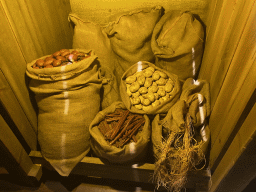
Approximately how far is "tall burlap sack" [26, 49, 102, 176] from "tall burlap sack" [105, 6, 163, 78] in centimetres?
37

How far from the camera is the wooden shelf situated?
1544mm

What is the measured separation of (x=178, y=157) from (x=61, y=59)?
3.81 feet

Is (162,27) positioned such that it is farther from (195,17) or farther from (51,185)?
(51,185)

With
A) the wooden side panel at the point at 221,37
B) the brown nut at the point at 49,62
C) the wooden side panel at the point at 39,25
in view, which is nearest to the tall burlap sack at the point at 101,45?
the wooden side panel at the point at 39,25

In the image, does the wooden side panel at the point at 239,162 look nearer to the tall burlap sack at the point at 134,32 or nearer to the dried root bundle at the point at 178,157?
the dried root bundle at the point at 178,157

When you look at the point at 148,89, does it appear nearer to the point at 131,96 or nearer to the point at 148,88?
the point at 148,88

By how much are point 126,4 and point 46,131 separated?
1.42 m

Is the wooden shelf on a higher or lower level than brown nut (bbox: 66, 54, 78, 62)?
lower

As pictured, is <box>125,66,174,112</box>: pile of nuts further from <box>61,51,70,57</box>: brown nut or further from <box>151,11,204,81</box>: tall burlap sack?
<box>61,51,70,57</box>: brown nut

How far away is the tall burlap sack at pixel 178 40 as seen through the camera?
1.69 m

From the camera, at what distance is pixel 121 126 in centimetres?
160

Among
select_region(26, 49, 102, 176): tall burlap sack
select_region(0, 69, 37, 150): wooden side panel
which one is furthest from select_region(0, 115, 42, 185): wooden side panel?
select_region(26, 49, 102, 176): tall burlap sack

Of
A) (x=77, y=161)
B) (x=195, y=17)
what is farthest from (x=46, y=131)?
(x=195, y=17)

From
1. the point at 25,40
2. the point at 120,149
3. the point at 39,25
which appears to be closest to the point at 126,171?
the point at 120,149
